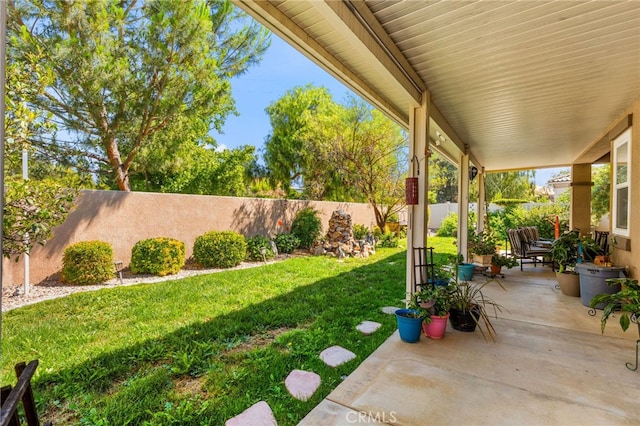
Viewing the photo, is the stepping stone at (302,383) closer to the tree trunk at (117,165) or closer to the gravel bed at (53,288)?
the gravel bed at (53,288)

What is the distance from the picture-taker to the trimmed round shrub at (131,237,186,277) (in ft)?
18.3

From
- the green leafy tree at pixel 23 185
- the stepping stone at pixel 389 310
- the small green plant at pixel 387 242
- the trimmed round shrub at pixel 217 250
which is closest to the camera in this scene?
the green leafy tree at pixel 23 185

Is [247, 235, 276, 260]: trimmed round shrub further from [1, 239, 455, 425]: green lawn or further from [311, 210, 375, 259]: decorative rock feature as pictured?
[1, 239, 455, 425]: green lawn

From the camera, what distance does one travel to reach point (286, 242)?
8.34m

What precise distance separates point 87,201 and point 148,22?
152 inches

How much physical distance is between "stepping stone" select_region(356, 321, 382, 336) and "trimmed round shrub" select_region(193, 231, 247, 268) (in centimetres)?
389

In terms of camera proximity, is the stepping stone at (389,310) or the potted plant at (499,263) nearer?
the stepping stone at (389,310)

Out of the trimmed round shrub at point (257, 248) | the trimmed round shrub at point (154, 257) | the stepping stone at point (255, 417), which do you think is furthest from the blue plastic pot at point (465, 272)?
the trimmed round shrub at point (154, 257)

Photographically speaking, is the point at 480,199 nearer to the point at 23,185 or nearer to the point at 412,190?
the point at 412,190

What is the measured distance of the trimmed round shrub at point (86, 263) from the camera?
4855mm

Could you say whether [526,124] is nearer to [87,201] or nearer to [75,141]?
[87,201]

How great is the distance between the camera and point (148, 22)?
6.37 m

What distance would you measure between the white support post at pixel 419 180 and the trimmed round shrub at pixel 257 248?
4296 mm
